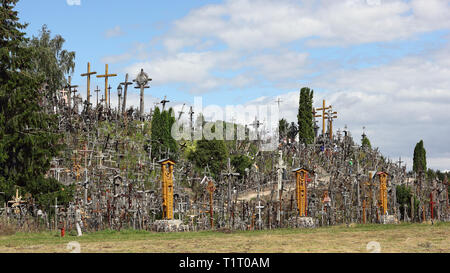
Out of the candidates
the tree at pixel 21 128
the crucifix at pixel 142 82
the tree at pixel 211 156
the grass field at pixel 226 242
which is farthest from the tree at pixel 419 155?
the tree at pixel 21 128

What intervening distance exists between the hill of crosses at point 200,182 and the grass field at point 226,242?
6.69 feet

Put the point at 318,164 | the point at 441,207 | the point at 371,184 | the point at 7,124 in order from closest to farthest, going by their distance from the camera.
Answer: the point at 7,124 → the point at 371,184 → the point at 441,207 → the point at 318,164

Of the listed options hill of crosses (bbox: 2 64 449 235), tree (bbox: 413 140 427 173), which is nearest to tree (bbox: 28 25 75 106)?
hill of crosses (bbox: 2 64 449 235)

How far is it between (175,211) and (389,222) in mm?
11546

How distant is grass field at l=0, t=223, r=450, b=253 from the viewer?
595 inches

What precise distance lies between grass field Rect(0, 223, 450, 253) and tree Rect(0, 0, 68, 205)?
5.34 meters

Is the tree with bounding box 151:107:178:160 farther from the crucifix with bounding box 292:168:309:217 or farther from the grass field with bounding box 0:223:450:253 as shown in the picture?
the grass field with bounding box 0:223:450:253

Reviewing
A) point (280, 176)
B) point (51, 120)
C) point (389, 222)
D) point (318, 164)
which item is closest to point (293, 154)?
point (318, 164)

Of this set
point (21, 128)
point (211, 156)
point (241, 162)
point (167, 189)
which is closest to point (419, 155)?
point (241, 162)

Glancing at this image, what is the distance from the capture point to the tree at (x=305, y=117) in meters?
54.6

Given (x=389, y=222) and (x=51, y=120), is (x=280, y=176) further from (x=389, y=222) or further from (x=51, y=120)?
(x=51, y=120)

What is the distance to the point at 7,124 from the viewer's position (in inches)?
1013

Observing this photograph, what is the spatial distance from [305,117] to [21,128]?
1361 inches

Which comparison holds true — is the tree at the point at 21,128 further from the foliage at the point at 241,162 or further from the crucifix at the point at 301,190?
the foliage at the point at 241,162
